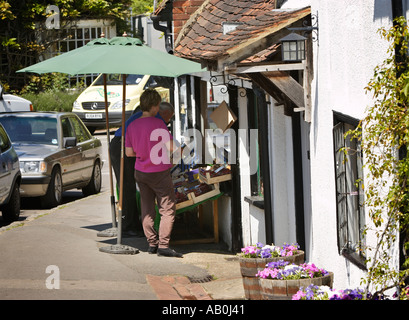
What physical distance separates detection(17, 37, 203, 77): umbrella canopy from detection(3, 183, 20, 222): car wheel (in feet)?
9.83

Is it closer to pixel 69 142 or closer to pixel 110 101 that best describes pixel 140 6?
pixel 110 101

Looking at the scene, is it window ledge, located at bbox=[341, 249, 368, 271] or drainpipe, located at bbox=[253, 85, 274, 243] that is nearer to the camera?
window ledge, located at bbox=[341, 249, 368, 271]

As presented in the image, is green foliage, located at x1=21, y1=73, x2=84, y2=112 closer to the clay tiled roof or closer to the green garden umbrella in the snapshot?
the clay tiled roof

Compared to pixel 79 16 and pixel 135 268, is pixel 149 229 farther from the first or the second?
pixel 79 16

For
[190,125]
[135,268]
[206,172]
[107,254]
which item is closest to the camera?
[135,268]

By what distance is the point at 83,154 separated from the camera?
15.7 meters

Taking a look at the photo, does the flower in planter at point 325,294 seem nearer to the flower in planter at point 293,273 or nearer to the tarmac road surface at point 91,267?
the flower in planter at point 293,273

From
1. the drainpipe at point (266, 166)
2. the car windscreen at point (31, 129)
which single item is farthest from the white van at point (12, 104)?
the drainpipe at point (266, 166)

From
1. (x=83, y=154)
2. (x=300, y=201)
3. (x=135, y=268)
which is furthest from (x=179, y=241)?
(x=83, y=154)

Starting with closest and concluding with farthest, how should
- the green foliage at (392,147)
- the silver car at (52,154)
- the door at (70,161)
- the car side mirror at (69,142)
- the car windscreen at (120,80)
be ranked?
the green foliage at (392,147) → the silver car at (52,154) → the car side mirror at (69,142) → the door at (70,161) → the car windscreen at (120,80)

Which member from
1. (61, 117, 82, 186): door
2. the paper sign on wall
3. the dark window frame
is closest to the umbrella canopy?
the paper sign on wall

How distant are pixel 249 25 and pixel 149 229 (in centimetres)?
296

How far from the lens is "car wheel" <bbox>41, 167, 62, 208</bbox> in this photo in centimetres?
1420

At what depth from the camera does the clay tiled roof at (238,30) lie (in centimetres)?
767
